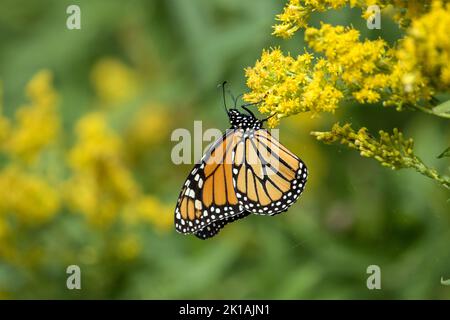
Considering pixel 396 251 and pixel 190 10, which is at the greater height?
pixel 190 10

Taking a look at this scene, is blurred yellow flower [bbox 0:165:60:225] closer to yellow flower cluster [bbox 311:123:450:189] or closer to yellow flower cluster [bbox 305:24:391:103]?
yellow flower cluster [bbox 311:123:450:189]

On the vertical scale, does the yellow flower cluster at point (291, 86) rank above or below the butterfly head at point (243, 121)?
below

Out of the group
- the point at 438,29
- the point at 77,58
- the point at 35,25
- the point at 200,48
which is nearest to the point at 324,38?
the point at 438,29

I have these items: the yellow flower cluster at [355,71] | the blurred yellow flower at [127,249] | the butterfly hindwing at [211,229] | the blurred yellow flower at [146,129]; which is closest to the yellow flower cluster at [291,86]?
the yellow flower cluster at [355,71]

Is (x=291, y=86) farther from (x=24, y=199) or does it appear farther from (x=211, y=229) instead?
(x=24, y=199)

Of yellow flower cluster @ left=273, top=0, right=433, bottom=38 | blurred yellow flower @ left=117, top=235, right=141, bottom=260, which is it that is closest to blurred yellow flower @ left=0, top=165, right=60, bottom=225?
blurred yellow flower @ left=117, top=235, right=141, bottom=260

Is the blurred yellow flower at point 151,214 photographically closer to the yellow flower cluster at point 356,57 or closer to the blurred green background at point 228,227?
the blurred green background at point 228,227
